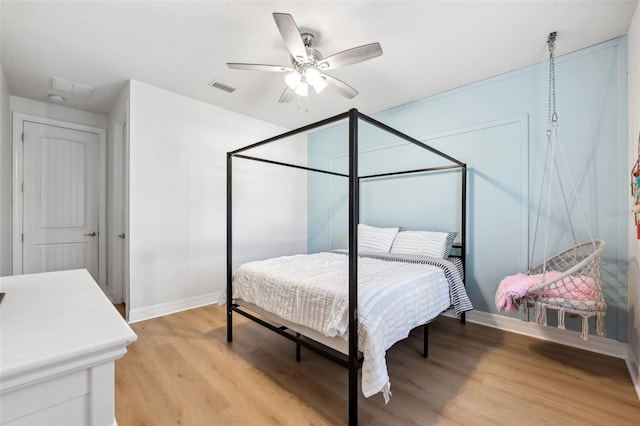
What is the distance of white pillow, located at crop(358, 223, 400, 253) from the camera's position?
329 centimetres

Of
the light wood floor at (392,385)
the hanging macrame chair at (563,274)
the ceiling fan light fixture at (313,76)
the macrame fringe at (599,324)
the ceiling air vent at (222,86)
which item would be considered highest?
the ceiling air vent at (222,86)

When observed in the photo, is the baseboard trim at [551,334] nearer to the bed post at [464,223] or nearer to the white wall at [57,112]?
the bed post at [464,223]

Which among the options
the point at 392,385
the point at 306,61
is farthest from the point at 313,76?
the point at 392,385

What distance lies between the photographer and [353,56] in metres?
2.00

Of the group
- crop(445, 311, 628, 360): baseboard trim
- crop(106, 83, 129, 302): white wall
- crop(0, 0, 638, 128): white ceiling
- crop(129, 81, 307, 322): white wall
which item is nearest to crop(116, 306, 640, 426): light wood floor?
crop(445, 311, 628, 360): baseboard trim

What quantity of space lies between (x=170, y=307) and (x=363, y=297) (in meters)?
2.59

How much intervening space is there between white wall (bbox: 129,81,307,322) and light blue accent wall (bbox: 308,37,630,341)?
1.75 meters

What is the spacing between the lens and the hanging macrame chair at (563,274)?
1.89 meters

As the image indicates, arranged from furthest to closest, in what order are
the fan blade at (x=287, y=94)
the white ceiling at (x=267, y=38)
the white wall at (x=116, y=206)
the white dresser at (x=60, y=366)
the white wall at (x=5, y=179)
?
the white wall at (x=116, y=206)
the white wall at (x=5, y=179)
the fan blade at (x=287, y=94)
the white ceiling at (x=267, y=38)
the white dresser at (x=60, y=366)

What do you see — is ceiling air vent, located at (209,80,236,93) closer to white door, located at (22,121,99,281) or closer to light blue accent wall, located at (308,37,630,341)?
light blue accent wall, located at (308,37,630,341)

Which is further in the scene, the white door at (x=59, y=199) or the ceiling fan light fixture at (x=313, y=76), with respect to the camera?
the white door at (x=59, y=199)

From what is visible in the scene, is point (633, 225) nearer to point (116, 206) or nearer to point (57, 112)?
point (116, 206)

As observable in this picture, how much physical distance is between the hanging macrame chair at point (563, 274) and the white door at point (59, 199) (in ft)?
16.2

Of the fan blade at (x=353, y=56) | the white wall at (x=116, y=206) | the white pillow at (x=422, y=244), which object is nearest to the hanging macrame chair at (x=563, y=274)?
the white pillow at (x=422, y=244)
